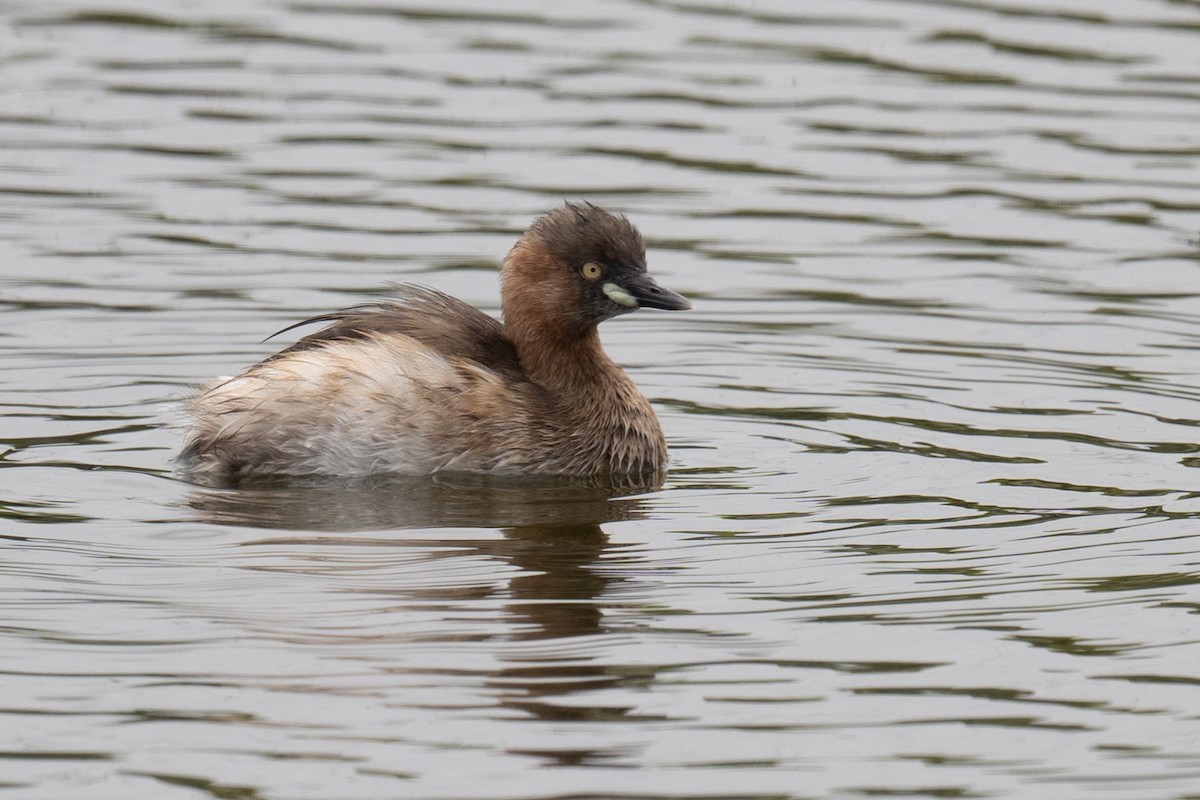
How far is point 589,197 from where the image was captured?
1335 centimetres

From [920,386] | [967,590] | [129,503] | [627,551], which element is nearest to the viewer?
[967,590]

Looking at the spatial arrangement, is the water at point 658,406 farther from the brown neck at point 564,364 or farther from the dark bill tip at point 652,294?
the dark bill tip at point 652,294

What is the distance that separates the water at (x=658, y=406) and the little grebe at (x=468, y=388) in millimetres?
220

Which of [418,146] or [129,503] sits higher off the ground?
[418,146]

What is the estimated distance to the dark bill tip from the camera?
959 cm

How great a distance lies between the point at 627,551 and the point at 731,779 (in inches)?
87.3

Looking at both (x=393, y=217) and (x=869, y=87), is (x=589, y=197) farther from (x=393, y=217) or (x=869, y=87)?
(x=869, y=87)

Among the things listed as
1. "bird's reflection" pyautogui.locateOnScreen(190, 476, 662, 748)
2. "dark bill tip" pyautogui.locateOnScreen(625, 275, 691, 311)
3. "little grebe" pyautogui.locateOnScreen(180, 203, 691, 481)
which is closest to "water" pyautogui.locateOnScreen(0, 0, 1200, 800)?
"bird's reflection" pyautogui.locateOnScreen(190, 476, 662, 748)

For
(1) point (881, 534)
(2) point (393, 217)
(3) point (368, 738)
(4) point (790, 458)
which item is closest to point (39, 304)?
(2) point (393, 217)

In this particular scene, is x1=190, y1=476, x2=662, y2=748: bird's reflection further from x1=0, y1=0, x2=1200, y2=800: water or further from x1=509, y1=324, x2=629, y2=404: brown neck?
→ x1=509, y1=324, x2=629, y2=404: brown neck

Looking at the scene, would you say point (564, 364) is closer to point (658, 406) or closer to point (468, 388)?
point (468, 388)

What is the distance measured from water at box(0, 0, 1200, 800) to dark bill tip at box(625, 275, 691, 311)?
2.13 ft

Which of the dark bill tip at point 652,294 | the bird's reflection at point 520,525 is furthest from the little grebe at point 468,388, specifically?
the bird's reflection at point 520,525

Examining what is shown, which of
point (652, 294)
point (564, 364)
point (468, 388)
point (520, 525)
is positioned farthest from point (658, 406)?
point (520, 525)
